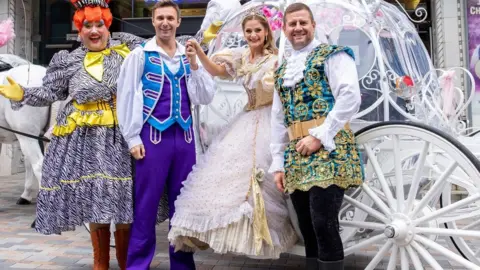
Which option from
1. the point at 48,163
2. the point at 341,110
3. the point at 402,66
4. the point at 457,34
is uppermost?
the point at 457,34

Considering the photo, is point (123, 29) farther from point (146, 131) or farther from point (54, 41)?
point (146, 131)

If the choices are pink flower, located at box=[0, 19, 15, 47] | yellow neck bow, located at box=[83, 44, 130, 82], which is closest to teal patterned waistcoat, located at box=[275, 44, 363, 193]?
yellow neck bow, located at box=[83, 44, 130, 82]

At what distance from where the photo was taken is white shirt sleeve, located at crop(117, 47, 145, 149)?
293 centimetres

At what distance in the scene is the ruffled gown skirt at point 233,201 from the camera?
269 centimetres

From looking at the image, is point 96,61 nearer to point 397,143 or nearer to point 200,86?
point 200,86

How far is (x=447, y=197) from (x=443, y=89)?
0.84 m

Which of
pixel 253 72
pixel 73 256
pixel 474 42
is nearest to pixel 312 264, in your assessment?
pixel 253 72

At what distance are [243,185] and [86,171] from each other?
100 cm

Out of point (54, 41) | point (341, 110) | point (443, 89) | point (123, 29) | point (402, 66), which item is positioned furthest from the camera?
point (54, 41)

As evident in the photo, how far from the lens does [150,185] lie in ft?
9.79

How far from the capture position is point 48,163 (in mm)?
3213

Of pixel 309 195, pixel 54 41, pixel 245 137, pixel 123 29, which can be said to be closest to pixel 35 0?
pixel 54 41

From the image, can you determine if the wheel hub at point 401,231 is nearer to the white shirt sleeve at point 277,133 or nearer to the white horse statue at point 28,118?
the white shirt sleeve at point 277,133

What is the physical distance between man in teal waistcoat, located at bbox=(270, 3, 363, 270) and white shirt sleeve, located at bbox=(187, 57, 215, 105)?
0.60 meters
